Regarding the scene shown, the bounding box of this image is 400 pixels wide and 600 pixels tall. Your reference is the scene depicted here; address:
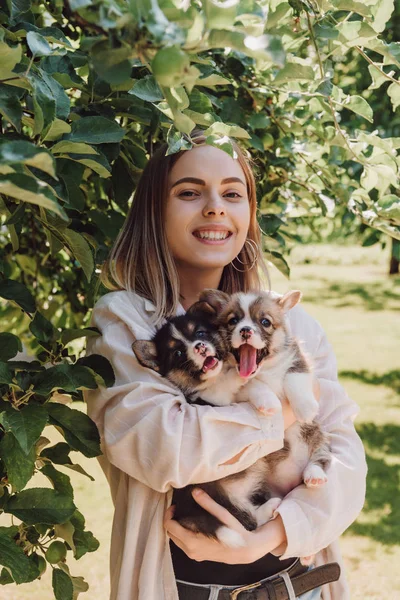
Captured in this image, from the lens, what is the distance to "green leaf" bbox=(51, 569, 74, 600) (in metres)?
2.13

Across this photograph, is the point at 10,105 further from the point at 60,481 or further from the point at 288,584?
the point at 288,584

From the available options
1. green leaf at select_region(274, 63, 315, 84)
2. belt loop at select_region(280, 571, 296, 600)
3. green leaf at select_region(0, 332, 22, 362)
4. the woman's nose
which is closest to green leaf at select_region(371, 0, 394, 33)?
green leaf at select_region(274, 63, 315, 84)

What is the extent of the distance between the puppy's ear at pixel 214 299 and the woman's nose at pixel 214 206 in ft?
0.88

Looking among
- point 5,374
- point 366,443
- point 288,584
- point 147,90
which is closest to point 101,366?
point 5,374

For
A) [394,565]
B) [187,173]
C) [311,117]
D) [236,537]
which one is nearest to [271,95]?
[311,117]

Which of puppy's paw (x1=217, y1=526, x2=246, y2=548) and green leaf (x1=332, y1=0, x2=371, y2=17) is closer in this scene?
green leaf (x1=332, y1=0, x2=371, y2=17)

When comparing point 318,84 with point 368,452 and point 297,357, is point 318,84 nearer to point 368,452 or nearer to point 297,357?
point 297,357

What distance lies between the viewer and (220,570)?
2.25 metres

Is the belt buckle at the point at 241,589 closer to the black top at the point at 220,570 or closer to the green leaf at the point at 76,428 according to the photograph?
the black top at the point at 220,570

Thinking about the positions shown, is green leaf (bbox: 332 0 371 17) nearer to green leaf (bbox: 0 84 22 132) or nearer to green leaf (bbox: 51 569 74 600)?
green leaf (bbox: 0 84 22 132)

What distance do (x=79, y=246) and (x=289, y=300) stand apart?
86 centimetres

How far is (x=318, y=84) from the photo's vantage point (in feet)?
7.29

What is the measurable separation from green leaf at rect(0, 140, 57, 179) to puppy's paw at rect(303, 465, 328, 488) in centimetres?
147

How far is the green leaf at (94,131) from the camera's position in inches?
72.1
